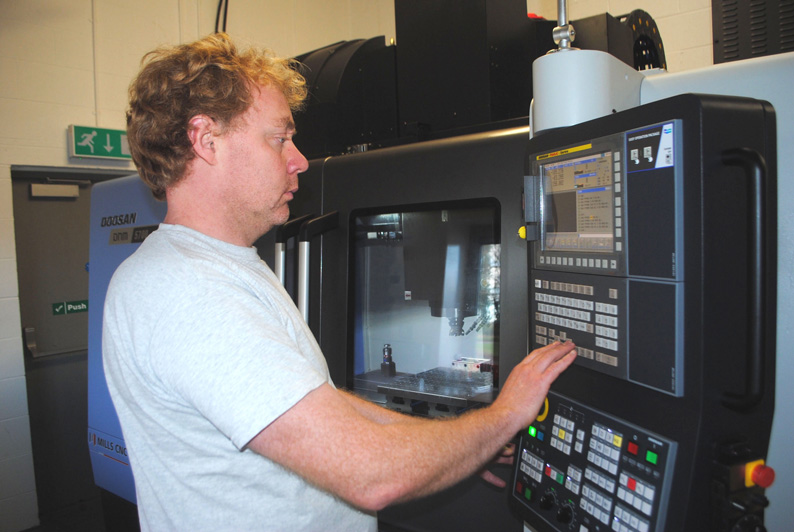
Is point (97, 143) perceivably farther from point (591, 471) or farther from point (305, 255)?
point (591, 471)

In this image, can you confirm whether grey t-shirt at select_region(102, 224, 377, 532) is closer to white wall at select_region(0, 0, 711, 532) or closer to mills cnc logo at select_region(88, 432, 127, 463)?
mills cnc logo at select_region(88, 432, 127, 463)

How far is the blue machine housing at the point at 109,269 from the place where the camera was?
2031 mm

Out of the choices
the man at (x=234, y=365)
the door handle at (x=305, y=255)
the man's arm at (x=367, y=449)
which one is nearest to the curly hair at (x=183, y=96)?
the man at (x=234, y=365)

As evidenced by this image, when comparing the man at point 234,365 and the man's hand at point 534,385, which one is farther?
the man's hand at point 534,385

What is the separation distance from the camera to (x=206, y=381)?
0.81m

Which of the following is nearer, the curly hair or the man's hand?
the man's hand

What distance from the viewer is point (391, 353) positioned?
1.65 metres

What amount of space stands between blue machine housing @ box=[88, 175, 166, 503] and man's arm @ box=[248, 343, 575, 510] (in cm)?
144

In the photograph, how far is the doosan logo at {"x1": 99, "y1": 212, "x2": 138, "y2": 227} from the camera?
6.86 ft

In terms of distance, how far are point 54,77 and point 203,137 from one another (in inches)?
110

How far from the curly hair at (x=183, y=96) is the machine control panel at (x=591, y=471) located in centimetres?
83

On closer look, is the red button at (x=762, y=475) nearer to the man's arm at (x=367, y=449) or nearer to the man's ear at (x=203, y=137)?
the man's arm at (x=367, y=449)

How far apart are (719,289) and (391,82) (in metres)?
1.28

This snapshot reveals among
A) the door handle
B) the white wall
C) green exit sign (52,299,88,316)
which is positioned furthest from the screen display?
green exit sign (52,299,88,316)
